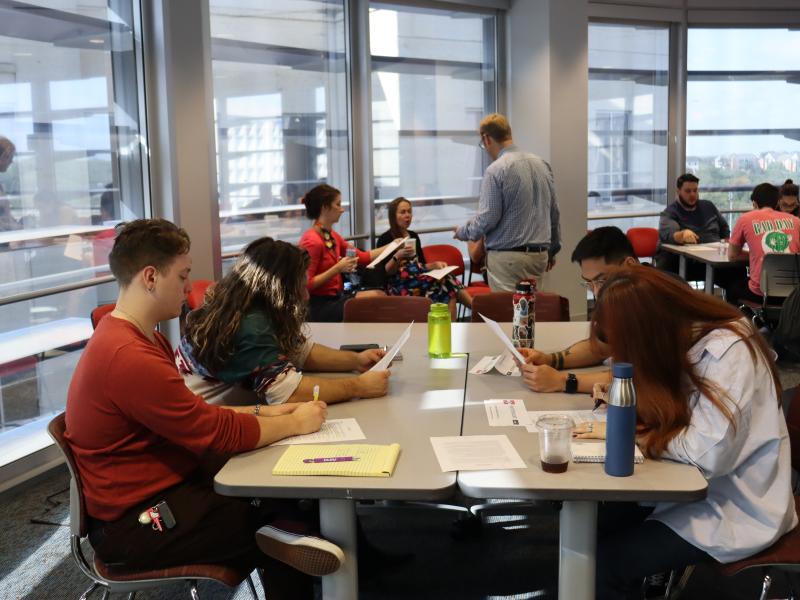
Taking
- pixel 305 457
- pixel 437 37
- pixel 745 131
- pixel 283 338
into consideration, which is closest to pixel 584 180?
pixel 437 37

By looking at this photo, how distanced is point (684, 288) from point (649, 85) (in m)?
7.37

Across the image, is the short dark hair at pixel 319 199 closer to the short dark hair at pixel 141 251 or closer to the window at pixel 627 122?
the short dark hair at pixel 141 251

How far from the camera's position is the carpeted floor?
116 inches

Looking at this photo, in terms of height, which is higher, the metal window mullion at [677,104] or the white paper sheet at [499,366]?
the metal window mullion at [677,104]

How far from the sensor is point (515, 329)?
3.21 meters

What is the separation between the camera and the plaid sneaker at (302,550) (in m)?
2.04

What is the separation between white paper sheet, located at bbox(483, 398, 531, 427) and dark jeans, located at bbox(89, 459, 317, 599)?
0.70 metres

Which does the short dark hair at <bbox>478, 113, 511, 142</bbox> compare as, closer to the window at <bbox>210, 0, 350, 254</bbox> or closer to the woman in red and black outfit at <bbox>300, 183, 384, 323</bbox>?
the woman in red and black outfit at <bbox>300, 183, 384, 323</bbox>

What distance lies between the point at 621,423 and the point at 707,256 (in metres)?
5.24

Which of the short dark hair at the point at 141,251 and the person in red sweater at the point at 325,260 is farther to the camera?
the person in red sweater at the point at 325,260

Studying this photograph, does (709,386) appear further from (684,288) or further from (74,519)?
(74,519)

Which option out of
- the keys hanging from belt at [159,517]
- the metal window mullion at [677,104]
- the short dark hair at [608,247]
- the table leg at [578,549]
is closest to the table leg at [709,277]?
the metal window mullion at [677,104]

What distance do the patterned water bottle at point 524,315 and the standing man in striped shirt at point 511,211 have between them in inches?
90.2

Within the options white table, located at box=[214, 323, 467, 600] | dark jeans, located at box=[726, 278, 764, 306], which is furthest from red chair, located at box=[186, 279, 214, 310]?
dark jeans, located at box=[726, 278, 764, 306]
